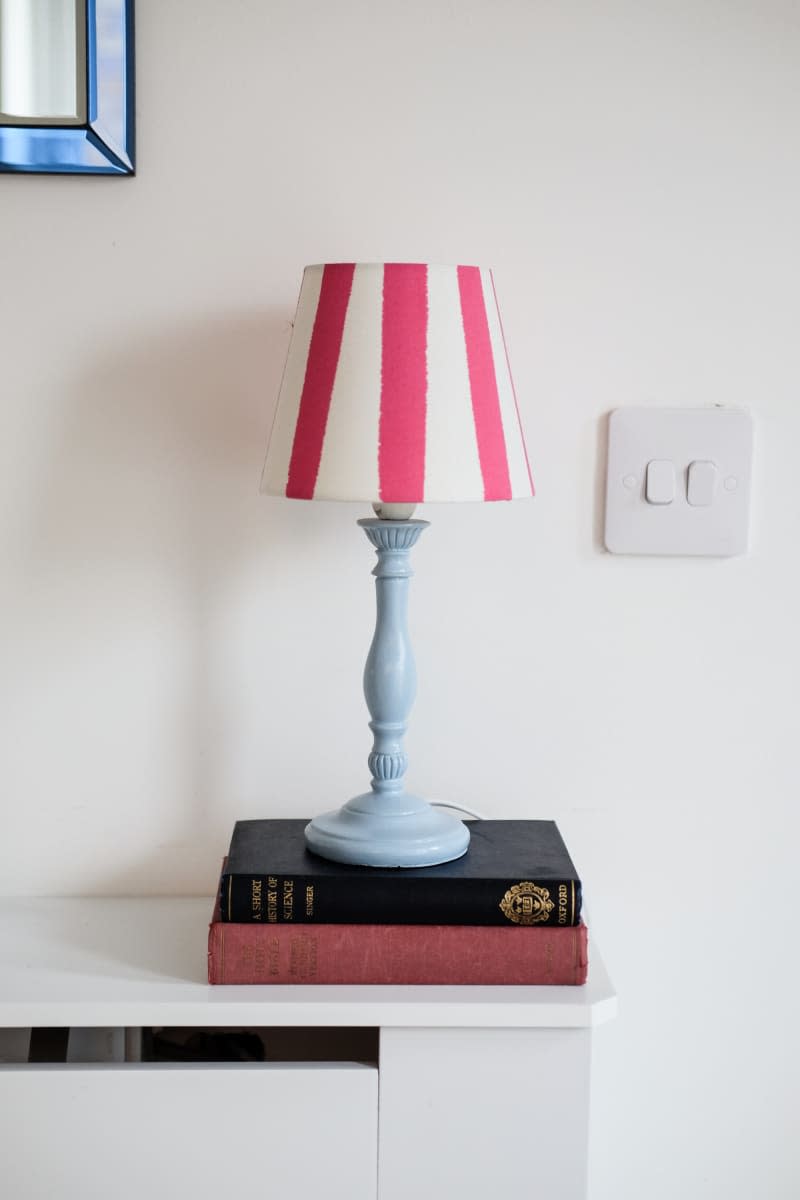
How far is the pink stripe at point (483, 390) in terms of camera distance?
0.87m

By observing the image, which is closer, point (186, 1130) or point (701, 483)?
point (186, 1130)

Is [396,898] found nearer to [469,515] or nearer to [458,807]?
[458,807]

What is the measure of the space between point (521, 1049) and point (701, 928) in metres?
0.33

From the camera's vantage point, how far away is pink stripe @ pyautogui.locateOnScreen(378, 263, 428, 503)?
33.1 inches

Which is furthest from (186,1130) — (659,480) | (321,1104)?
(659,480)

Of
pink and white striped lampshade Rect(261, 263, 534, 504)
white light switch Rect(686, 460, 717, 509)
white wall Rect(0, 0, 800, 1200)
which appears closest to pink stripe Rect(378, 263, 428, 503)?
pink and white striped lampshade Rect(261, 263, 534, 504)

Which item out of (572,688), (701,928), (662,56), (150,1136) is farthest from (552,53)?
(150,1136)

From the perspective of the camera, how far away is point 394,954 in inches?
35.2

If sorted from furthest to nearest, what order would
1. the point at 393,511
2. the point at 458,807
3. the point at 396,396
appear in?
the point at 458,807 → the point at 393,511 → the point at 396,396

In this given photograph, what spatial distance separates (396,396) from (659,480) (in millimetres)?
331

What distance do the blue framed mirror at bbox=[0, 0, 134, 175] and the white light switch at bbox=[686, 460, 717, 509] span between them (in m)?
0.55

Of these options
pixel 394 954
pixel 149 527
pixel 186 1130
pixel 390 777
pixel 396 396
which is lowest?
pixel 186 1130

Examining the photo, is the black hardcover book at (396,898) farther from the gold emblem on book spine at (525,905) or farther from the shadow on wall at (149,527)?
the shadow on wall at (149,527)

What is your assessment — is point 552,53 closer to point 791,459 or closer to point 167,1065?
point 791,459
